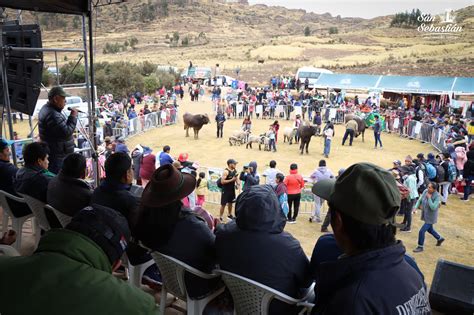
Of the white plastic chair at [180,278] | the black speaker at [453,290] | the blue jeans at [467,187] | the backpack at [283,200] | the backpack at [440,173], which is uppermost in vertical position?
the white plastic chair at [180,278]

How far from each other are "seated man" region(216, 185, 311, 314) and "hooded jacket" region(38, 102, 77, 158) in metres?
4.38

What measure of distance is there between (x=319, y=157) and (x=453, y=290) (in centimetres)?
1532

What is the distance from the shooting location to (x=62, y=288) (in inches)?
51.0

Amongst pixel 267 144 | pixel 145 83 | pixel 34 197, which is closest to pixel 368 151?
pixel 267 144

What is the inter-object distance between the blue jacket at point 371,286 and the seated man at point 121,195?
2.23 meters

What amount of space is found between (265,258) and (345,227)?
3.21 feet

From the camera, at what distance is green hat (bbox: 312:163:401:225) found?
73.8 inches

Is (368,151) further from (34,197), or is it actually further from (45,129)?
(34,197)

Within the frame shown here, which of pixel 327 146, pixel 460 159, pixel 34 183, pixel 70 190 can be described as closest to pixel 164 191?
pixel 70 190

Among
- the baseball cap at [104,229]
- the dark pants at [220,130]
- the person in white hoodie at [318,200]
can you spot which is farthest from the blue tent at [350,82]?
the baseball cap at [104,229]

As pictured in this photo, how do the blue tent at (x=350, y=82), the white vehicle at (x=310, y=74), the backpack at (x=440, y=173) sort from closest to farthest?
1. the backpack at (x=440, y=173)
2. the blue tent at (x=350, y=82)
3. the white vehicle at (x=310, y=74)

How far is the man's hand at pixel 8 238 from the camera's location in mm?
4826

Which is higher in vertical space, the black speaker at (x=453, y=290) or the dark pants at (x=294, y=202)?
the black speaker at (x=453, y=290)

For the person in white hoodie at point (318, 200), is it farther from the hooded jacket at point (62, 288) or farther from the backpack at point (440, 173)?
the hooded jacket at point (62, 288)
